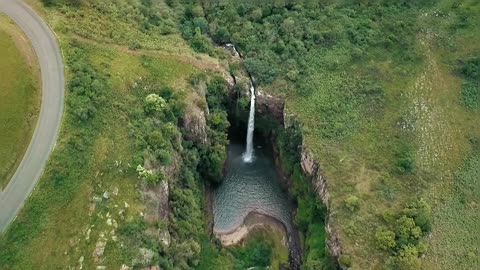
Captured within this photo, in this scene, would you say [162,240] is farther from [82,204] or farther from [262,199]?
[262,199]

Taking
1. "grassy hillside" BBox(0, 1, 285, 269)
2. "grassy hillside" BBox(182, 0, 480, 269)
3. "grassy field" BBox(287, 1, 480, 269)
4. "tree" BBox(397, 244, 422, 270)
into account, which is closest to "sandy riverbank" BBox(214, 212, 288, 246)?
"grassy hillside" BBox(0, 1, 285, 269)

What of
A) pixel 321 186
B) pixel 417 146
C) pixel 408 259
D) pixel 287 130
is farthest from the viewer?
pixel 287 130

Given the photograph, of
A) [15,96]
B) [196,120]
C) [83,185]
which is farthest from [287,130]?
[15,96]

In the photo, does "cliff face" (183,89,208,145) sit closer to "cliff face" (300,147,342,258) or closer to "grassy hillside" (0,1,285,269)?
"grassy hillside" (0,1,285,269)

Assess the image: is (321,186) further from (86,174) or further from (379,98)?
(86,174)

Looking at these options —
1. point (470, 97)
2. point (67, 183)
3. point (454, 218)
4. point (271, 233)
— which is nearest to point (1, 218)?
point (67, 183)

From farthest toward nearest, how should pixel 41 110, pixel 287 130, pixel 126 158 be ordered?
pixel 287 130, pixel 41 110, pixel 126 158
